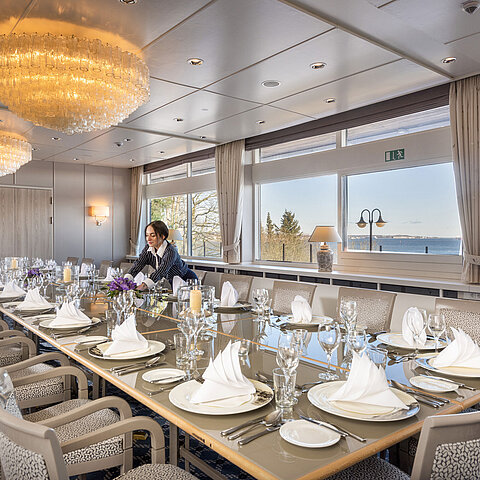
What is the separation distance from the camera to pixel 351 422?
4.68 feet

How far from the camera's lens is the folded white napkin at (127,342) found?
219cm

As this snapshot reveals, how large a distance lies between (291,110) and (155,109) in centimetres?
164

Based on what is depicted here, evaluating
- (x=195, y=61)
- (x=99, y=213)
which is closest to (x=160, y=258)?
(x=195, y=61)

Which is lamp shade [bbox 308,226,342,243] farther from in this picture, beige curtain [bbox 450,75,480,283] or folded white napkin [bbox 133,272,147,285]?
folded white napkin [bbox 133,272,147,285]

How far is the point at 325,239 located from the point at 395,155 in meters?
1.28

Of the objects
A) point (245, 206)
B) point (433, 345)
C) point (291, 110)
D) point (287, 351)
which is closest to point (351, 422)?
point (287, 351)

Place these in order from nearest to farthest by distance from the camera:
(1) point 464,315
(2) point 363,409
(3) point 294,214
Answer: (2) point 363,409, (1) point 464,315, (3) point 294,214

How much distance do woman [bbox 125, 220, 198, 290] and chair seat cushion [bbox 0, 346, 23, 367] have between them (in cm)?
150

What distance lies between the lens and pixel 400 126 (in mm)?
5109

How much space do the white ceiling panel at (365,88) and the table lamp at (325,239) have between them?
4.75 ft

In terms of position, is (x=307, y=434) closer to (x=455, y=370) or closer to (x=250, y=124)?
(x=455, y=370)

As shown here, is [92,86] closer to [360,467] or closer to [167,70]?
[167,70]

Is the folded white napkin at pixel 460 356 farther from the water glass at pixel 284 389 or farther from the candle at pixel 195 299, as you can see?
the candle at pixel 195 299

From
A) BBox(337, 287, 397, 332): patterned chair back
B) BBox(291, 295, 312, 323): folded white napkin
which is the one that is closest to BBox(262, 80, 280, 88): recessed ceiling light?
BBox(337, 287, 397, 332): patterned chair back
